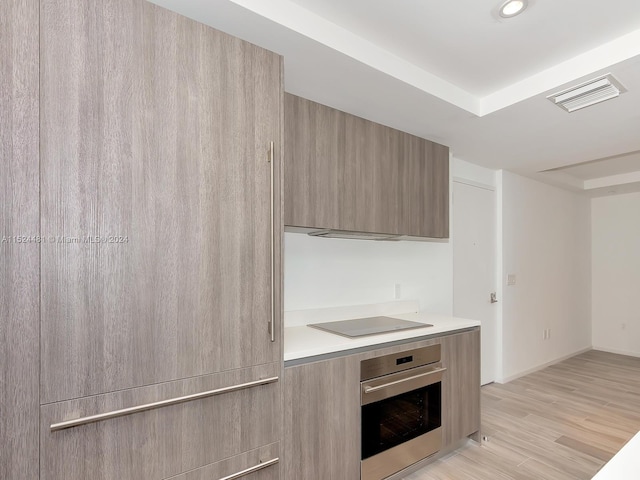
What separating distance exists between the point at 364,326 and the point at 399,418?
0.57m

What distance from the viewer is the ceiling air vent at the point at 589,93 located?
2035 mm

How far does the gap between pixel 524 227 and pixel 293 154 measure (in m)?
3.56

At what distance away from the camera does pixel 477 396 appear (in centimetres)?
256

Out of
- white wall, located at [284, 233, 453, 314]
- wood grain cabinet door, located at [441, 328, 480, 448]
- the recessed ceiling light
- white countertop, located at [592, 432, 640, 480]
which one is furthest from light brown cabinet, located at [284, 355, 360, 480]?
the recessed ceiling light

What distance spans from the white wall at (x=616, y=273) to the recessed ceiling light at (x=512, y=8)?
199 inches

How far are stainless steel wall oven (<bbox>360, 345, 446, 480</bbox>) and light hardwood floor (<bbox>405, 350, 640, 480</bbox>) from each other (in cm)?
28

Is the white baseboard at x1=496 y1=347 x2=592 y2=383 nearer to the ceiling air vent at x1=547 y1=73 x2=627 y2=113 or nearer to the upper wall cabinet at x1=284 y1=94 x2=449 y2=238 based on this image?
the upper wall cabinet at x1=284 y1=94 x2=449 y2=238

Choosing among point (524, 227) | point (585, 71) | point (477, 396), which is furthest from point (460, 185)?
point (477, 396)

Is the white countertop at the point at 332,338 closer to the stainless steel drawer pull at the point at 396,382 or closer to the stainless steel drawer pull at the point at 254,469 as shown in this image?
the stainless steel drawer pull at the point at 396,382

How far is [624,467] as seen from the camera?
0.79 m

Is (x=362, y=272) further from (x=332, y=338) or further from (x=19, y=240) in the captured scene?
(x=19, y=240)

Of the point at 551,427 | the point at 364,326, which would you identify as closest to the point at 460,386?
the point at 364,326

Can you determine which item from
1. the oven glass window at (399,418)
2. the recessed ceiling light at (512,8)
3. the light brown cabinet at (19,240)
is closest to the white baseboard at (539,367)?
the oven glass window at (399,418)

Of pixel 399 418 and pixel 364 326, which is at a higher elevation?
pixel 364 326
